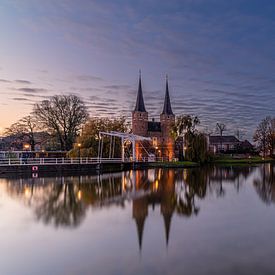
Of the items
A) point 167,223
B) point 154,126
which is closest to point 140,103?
point 154,126

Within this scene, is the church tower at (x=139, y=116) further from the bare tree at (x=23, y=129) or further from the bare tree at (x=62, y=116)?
the bare tree at (x=23, y=129)

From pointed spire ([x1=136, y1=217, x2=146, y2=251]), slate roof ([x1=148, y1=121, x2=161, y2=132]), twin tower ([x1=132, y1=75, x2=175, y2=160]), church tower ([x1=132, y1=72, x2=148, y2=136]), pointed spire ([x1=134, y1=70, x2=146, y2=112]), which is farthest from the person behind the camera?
slate roof ([x1=148, y1=121, x2=161, y2=132])

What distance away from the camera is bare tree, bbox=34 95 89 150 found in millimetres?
44812

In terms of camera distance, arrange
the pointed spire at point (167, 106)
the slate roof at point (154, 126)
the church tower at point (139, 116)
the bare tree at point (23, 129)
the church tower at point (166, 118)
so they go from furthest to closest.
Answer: the slate roof at point (154, 126)
the pointed spire at point (167, 106)
the church tower at point (166, 118)
the church tower at point (139, 116)
the bare tree at point (23, 129)

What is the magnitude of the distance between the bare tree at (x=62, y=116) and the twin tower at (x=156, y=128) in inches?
580

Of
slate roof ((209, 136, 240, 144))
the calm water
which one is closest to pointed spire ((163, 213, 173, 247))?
the calm water

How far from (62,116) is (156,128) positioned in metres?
25.7

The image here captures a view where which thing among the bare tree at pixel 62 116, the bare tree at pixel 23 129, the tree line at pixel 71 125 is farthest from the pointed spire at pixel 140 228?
the bare tree at pixel 23 129

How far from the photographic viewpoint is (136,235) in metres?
8.54

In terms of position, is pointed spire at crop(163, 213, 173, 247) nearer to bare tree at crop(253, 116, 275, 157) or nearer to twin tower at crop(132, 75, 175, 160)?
twin tower at crop(132, 75, 175, 160)

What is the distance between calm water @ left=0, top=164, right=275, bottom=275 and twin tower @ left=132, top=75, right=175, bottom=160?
42.7 metres

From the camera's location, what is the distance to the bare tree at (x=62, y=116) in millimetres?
44812

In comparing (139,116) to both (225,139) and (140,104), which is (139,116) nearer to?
(140,104)

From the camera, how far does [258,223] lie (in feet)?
32.4
